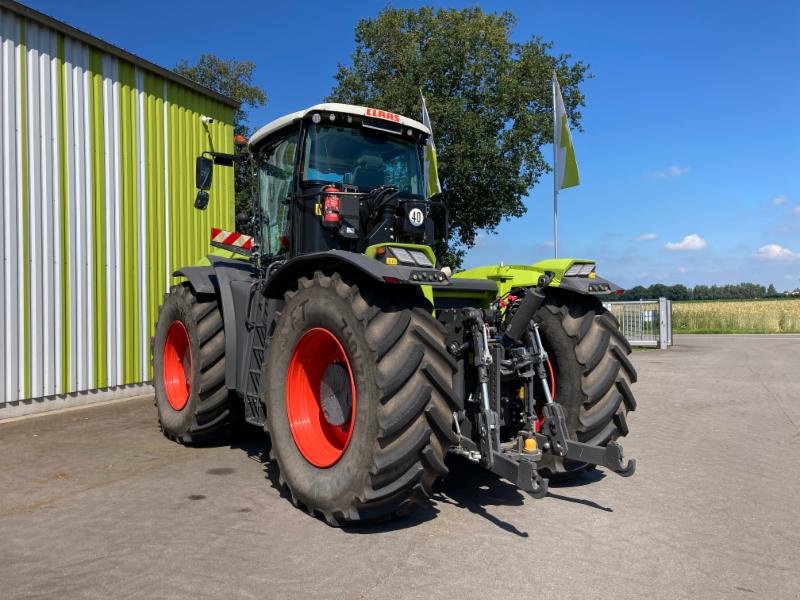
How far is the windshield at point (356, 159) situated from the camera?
498 cm

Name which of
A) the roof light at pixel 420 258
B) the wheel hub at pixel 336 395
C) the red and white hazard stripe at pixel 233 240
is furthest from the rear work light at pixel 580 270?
the red and white hazard stripe at pixel 233 240

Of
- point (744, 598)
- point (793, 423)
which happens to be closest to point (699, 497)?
point (744, 598)

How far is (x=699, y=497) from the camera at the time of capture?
14.6ft

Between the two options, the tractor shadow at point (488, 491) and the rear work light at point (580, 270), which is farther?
the rear work light at point (580, 270)

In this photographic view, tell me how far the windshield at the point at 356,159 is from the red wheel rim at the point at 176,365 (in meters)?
2.41

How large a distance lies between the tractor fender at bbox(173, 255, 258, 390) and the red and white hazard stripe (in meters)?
0.27

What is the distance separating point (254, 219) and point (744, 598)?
4734 millimetres

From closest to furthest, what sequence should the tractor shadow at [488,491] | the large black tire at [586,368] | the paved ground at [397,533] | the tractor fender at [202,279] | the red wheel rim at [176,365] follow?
1. the paved ground at [397,533]
2. the tractor shadow at [488,491]
3. the large black tire at [586,368]
4. the tractor fender at [202,279]
5. the red wheel rim at [176,365]

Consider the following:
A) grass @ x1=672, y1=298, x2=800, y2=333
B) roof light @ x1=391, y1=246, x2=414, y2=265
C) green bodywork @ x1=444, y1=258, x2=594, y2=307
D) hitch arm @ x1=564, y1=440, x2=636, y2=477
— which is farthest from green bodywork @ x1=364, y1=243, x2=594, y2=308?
grass @ x1=672, y1=298, x2=800, y2=333

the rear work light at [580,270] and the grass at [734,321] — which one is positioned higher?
the rear work light at [580,270]

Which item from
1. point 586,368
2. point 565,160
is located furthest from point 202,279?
point 565,160

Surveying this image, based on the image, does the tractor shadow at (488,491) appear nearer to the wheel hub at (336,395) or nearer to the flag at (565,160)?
the wheel hub at (336,395)

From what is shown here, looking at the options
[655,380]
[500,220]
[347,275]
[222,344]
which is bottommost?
[655,380]

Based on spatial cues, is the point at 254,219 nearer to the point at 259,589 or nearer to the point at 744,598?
the point at 259,589
